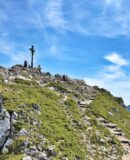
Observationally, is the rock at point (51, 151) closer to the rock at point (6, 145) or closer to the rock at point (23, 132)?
the rock at point (23, 132)

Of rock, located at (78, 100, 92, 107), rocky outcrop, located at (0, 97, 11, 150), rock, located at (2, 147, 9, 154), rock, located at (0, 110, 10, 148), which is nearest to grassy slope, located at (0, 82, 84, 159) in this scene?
rocky outcrop, located at (0, 97, 11, 150)

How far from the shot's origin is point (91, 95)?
3145 inches

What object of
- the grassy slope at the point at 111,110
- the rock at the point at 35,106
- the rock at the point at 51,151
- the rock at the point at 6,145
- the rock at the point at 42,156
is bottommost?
the rock at the point at 42,156

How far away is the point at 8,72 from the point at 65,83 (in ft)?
45.8

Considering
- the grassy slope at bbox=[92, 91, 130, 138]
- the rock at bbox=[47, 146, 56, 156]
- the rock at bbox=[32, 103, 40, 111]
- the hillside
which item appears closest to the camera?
the rock at bbox=[47, 146, 56, 156]

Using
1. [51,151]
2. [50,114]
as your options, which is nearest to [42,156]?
[51,151]

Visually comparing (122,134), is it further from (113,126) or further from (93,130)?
(93,130)

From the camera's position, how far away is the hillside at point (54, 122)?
146 ft

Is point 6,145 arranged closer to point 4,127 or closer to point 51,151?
point 4,127

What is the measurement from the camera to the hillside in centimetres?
4462

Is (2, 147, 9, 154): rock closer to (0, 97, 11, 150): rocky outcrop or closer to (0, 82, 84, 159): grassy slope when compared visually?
(0, 97, 11, 150): rocky outcrop

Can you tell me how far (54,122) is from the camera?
52.3 m

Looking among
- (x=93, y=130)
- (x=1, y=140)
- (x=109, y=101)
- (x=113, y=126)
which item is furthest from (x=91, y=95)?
(x=1, y=140)

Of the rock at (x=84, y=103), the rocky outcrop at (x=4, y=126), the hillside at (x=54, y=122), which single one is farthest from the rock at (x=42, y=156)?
the rock at (x=84, y=103)
